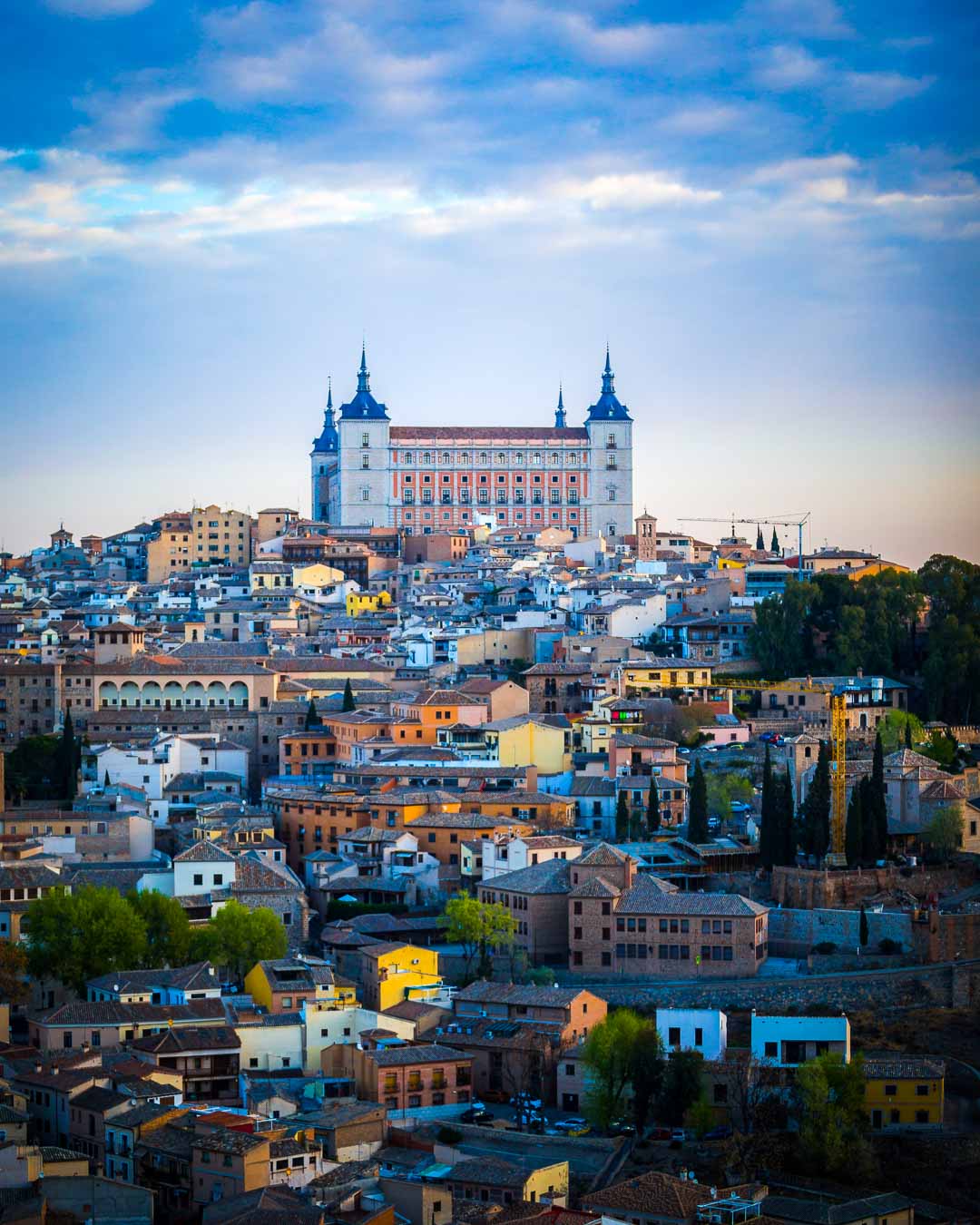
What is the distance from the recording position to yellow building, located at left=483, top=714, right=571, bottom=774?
40.9 metres

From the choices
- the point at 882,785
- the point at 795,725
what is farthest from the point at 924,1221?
the point at 795,725

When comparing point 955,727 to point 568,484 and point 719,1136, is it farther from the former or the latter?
point 568,484

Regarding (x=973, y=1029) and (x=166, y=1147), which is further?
(x=973, y=1029)

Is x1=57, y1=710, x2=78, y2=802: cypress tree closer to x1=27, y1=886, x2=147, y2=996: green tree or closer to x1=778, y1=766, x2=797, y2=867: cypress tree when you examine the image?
x1=27, y1=886, x2=147, y2=996: green tree

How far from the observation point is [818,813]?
117 feet

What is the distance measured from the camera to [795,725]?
43.0m

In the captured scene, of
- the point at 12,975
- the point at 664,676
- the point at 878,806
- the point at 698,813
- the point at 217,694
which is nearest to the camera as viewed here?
the point at 12,975

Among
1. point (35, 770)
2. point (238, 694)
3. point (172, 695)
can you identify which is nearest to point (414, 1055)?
point (35, 770)

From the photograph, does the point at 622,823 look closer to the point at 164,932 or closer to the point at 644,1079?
the point at 164,932

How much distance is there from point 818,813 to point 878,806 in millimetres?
846

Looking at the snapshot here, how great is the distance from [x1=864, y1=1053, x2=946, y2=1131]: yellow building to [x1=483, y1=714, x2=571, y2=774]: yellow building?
509 inches

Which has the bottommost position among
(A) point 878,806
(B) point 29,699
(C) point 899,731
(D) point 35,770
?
(A) point 878,806

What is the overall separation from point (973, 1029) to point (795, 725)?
12.1 meters

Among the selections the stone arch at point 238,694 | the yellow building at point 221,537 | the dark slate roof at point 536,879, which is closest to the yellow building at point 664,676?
the stone arch at point 238,694
